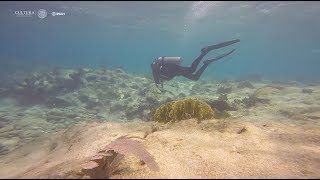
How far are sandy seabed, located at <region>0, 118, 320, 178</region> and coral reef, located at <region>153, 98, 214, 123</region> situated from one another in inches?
21.3

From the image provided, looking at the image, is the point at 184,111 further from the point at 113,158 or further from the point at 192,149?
the point at 113,158

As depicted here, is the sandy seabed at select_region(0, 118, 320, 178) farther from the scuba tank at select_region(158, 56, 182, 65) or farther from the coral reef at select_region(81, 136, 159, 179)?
the scuba tank at select_region(158, 56, 182, 65)

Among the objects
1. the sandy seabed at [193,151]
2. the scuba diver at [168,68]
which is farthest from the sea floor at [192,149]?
the scuba diver at [168,68]

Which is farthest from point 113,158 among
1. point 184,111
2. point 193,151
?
point 184,111

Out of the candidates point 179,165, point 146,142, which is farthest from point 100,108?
point 179,165

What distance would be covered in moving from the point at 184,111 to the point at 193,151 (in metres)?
2.03

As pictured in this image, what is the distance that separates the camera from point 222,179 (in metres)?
2.91

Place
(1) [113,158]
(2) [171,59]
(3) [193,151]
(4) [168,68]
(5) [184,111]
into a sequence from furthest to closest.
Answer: (4) [168,68] → (2) [171,59] → (5) [184,111] → (3) [193,151] → (1) [113,158]

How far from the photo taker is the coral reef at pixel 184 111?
18.4ft

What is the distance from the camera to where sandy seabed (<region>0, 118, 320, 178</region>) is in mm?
3148

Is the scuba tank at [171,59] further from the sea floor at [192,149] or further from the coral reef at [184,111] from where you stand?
the coral reef at [184,111]

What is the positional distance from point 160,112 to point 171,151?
223 cm

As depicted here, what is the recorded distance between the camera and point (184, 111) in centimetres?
570

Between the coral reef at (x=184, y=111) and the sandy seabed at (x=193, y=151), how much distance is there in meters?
0.54
